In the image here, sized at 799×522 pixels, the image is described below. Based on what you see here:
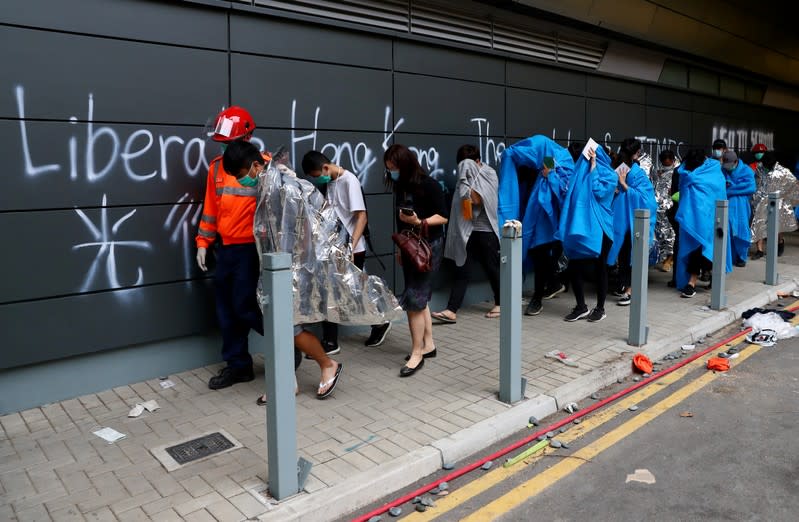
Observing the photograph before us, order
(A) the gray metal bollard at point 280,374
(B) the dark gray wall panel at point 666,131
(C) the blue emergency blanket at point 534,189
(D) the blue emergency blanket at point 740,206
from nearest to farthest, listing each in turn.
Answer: (A) the gray metal bollard at point 280,374
(C) the blue emergency blanket at point 534,189
(D) the blue emergency blanket at point 740,206
(B) the dark gray wall panel at point 666,131

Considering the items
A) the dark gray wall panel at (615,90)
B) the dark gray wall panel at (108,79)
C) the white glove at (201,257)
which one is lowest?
the white glove at (201,257)

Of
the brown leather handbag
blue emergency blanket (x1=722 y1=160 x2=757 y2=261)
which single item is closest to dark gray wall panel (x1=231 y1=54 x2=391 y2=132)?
the brown leather handbag

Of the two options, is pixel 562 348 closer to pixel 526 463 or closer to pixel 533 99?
pixel 526 463

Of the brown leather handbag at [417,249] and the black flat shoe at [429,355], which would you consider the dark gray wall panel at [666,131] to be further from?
the brown leather handbag at [417,249]

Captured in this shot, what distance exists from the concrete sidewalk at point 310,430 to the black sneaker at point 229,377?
8cm

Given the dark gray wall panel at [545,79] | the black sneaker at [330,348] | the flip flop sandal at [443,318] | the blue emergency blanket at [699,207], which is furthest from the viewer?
the dark gray wall panel at [545,79]

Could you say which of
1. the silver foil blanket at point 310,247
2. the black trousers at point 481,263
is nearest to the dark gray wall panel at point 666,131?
the black trousers at point 481,263

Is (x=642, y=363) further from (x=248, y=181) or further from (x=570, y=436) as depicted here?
(x=248, y=181)

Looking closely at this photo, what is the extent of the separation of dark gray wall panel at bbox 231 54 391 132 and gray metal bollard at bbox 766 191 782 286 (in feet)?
17.8

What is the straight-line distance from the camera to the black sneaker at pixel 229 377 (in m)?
4.89

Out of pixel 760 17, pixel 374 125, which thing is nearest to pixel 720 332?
pixel 374 125

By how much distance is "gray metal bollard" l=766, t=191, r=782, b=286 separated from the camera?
8.33 meters

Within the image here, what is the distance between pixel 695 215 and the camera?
25.8ft

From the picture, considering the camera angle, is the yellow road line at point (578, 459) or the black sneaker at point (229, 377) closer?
the yellow road line at point (578, 459)
